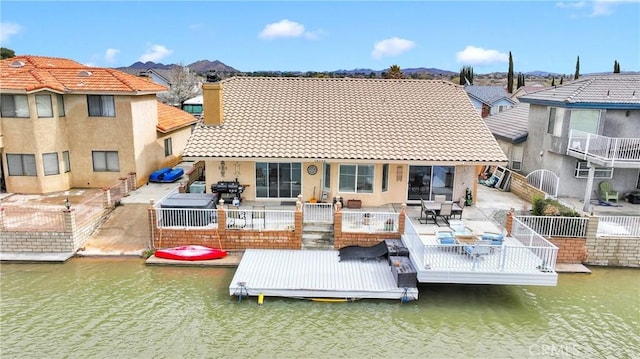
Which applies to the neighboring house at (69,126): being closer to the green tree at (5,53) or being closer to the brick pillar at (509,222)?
the brick pillar at (509,222)

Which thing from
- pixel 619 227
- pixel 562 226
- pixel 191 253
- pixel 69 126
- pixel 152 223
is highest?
pixel 69 126

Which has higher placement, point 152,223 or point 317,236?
point 152,223

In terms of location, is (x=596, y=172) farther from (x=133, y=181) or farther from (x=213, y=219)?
(x=133, y=181)

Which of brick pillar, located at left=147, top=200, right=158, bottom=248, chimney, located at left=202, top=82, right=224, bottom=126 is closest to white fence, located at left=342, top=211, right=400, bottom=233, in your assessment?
brick pillar, located at left=147, top=200, right=158, bottom=248

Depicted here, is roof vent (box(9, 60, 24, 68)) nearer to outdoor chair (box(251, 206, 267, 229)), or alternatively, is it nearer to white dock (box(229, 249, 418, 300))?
outdoor chair (box(251, 206, 267, 229))

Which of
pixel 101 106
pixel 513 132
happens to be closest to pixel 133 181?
pixel 101 106
